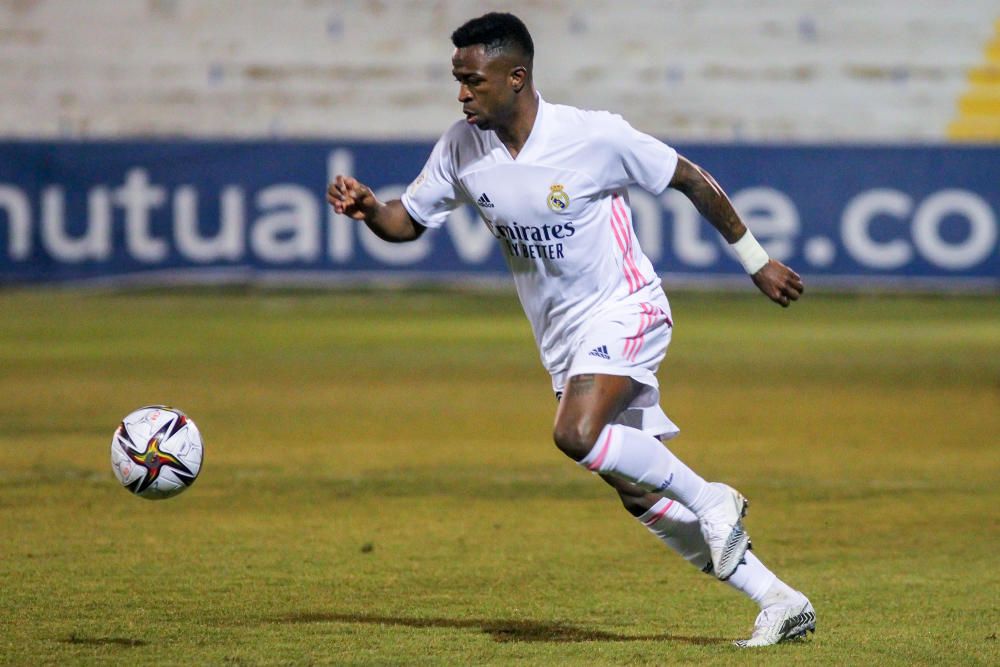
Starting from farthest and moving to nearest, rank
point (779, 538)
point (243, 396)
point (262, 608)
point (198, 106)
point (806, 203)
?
1. point (198, 106)
2. point (806, 203)
3. point (243, 396)
4. point (779, 538)
5. point (262, 608)

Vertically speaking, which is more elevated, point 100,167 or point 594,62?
point 594,62

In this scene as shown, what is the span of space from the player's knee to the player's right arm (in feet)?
3.51

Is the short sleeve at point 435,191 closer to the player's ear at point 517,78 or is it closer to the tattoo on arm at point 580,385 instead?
the player's ear at point 517,78

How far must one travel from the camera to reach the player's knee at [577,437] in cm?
511

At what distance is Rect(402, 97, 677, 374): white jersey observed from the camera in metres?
5.46

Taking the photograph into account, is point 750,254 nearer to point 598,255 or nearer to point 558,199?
point 598,255

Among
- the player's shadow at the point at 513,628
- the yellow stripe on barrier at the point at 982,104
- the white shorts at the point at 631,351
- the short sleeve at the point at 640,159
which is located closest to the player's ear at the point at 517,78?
the short sleeve at the point at 640,159

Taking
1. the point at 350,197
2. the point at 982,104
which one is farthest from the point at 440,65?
the point at 350,197

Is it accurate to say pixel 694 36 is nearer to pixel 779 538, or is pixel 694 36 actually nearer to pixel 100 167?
pixel 100 167

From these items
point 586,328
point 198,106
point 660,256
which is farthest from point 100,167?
point 586,328

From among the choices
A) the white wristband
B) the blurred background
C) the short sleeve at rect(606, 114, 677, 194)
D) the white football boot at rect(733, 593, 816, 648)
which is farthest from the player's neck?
the blurred background

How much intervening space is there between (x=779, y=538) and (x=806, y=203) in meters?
14.7


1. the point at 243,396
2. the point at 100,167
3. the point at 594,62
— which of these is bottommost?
the point at 243,396

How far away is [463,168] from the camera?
566 cm
